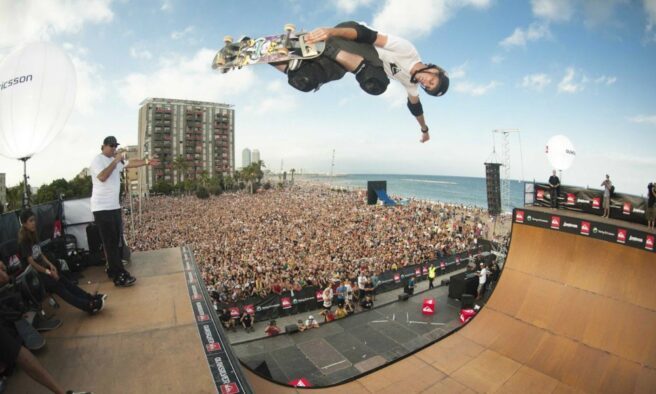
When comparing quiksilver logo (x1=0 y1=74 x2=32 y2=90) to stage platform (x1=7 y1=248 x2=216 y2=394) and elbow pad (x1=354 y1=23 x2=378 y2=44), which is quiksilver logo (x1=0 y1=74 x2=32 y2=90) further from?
elbow pad (x1=354 y1=23 x2=378 y2=44)

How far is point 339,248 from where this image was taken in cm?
2034

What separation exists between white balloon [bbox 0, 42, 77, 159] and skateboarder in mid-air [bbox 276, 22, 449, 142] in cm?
524

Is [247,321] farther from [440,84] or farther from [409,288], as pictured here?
[440,84]

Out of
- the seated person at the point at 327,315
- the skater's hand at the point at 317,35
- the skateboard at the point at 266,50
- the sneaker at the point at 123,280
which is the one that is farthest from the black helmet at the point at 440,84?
the seated person at the point at 327,315

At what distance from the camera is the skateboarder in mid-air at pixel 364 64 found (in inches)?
335

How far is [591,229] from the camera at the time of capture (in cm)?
944

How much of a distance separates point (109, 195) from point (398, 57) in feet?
27.1

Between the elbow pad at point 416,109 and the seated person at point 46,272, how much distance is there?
382 inches

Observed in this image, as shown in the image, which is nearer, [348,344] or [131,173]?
[348,344]

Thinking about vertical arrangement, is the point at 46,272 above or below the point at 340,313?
above

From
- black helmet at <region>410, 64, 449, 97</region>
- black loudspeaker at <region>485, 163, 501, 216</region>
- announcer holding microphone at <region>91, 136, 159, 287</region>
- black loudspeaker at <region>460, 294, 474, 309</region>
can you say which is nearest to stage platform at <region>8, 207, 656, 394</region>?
announcer holding microphone at <region>91, 136, 159, 287</region>

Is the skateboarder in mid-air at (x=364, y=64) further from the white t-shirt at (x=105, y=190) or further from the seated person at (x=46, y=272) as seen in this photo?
the seated person at (x=46, y=272)

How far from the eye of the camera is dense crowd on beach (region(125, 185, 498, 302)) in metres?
15.6

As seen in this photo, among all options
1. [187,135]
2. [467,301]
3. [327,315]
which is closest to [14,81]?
[327,315]
